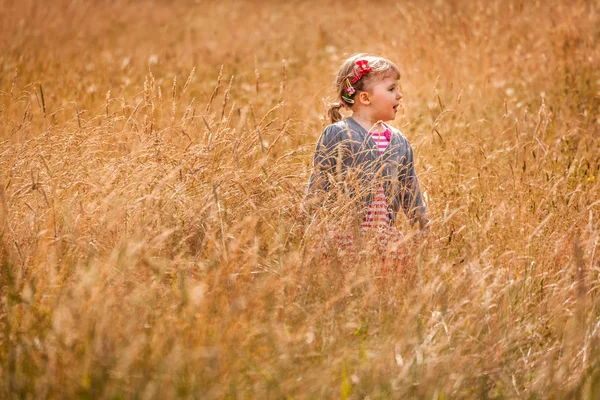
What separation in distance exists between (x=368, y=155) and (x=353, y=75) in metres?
0.40

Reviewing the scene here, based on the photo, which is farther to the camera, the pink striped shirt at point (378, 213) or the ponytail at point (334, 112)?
the ponytail at point (334, 112)

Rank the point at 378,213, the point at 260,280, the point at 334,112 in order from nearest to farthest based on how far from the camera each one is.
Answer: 1. the point at 260,280
2. the point at 378,213
3. the point at 334,112

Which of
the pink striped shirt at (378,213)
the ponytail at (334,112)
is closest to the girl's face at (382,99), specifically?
the ponytail at (334,112)

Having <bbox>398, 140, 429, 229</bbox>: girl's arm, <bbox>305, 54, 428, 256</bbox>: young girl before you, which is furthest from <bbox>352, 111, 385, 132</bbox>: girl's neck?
<bbox>398, 140, 429, 229</bbox>: girl's arm

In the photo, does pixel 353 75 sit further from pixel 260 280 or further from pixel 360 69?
pixel 260 280

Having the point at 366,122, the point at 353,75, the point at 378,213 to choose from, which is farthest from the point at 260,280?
the point at 353,75

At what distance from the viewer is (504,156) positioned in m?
4.70

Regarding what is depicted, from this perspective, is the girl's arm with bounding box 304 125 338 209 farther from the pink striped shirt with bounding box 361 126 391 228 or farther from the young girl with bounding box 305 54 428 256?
the pink striped shirt with bounding box 361 126 391 228

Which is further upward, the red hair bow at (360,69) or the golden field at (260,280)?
the red hair bow at (360,69)

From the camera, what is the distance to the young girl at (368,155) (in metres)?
3.25

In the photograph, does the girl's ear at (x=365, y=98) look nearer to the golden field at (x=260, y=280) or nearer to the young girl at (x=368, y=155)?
the young girl at (x=368, y=155)

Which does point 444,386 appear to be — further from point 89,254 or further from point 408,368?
point 89,254

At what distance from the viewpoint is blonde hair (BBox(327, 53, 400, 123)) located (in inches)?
142

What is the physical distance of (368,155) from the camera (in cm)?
349
